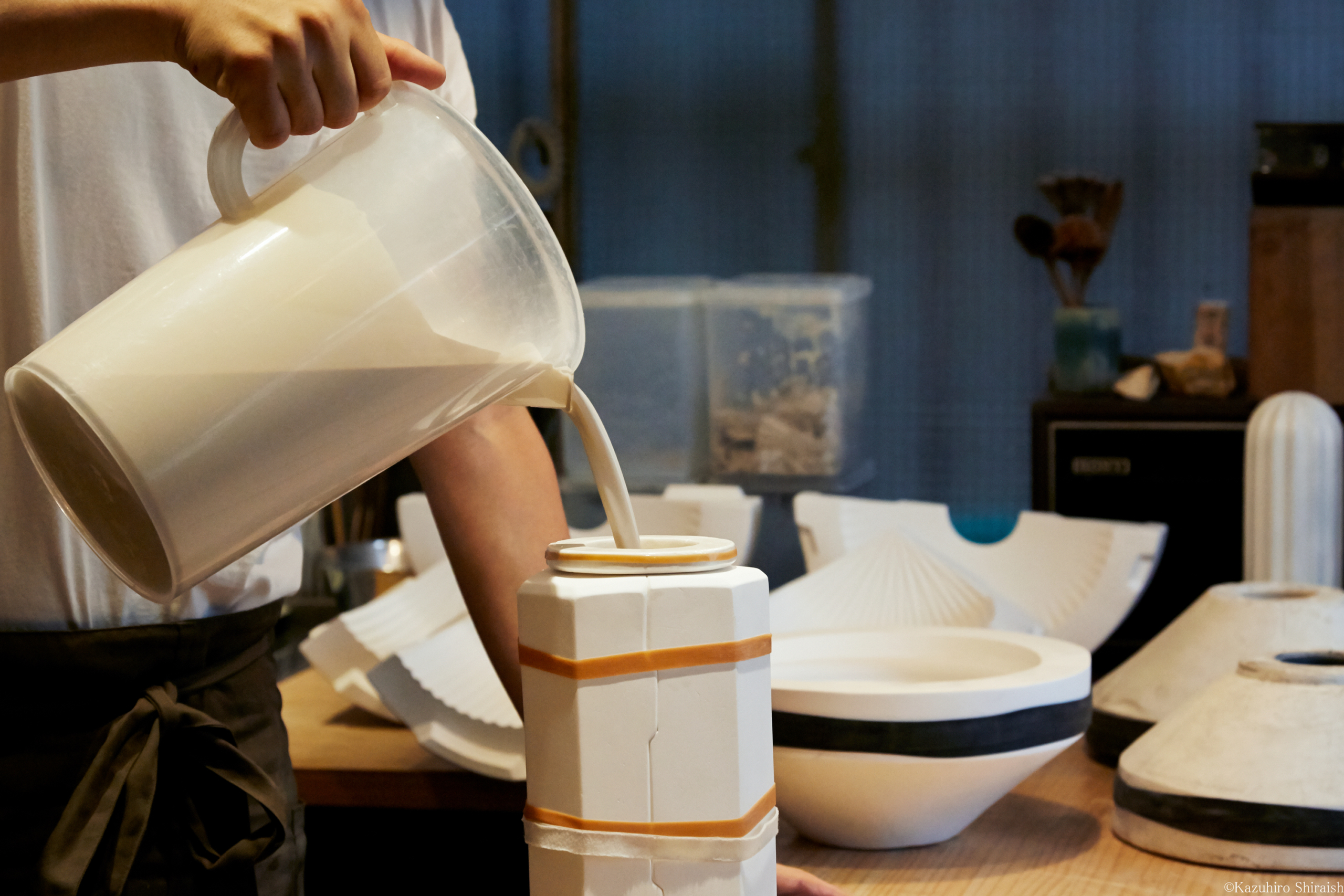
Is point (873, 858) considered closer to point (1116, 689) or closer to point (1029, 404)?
point (1116, 689)

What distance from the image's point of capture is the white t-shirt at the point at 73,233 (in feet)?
2.64

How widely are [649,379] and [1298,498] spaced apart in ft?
3.88

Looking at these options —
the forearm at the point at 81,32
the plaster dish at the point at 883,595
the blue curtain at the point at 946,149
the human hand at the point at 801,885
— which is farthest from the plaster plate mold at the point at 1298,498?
A: the blue curtain at the point at 946,149

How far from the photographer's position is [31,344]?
2.66 ft

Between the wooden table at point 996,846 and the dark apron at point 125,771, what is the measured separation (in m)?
0.39

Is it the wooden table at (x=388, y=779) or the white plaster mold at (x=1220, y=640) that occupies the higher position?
the white plaster mold at (x=1220, y=640)

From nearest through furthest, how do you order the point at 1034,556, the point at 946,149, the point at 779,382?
1. the point at 1034,556
2. the point at 779,382
3. the point at 946,149

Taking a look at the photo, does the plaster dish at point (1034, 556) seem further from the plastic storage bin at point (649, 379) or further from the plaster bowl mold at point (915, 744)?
the plastic storage bin at point (649, 379)

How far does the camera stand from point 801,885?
0.73 m

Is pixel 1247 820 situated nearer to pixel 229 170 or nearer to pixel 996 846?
pixel 996 846

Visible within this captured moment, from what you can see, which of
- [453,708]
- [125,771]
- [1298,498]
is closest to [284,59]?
[125,771]

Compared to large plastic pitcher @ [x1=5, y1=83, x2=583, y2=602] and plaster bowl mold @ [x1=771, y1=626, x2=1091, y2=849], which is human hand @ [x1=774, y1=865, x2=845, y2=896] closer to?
plaster bowl mold @ [x1=771, y1=626, x2=1091, y2=849]

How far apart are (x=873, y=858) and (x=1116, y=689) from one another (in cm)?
33

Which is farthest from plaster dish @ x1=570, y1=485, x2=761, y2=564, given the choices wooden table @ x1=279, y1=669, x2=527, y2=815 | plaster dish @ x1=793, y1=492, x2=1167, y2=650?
wooden table @ x1=279, y1=669, x2=527, y2=815
